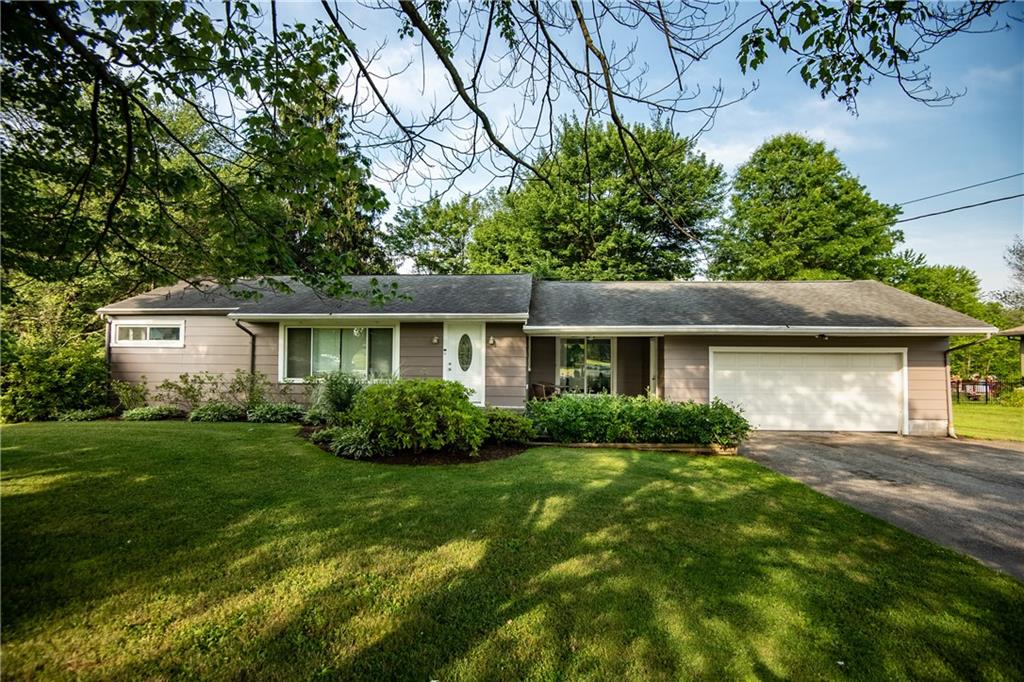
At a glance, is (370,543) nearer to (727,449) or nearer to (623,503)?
(623,503)

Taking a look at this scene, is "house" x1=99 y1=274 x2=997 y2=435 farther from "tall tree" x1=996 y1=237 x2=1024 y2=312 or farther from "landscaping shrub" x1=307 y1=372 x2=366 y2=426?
"tall tree" x1=996 y1=237 x2=1024 y2=312

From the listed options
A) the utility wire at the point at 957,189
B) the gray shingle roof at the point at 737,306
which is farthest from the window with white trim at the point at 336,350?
the utility wire at the point at 957,189

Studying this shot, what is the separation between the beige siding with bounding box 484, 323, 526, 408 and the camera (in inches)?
408

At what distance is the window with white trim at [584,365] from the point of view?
12750 mm

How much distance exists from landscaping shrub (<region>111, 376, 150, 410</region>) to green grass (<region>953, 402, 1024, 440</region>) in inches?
766

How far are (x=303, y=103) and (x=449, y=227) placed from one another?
73.0 feet

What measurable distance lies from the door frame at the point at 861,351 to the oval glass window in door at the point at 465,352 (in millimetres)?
5606

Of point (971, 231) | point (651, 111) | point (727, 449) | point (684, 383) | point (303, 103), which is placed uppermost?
point (971, 231)

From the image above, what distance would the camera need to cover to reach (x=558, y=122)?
3.60 m

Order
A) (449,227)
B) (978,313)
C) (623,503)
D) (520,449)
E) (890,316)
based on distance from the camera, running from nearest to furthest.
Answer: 1. (623,503)
2. (520,449)
3. (890,316)
4. (978,313)
5. (449,227)

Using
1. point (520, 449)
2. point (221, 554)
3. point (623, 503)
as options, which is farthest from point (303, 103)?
point (520, 449)

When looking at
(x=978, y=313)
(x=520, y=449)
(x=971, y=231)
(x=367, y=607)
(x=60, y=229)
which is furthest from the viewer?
(x=978, y=313)

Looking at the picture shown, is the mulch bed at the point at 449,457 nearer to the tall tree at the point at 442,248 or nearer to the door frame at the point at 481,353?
the door frame at the point at 481,353

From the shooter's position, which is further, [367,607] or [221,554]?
[221,554]
